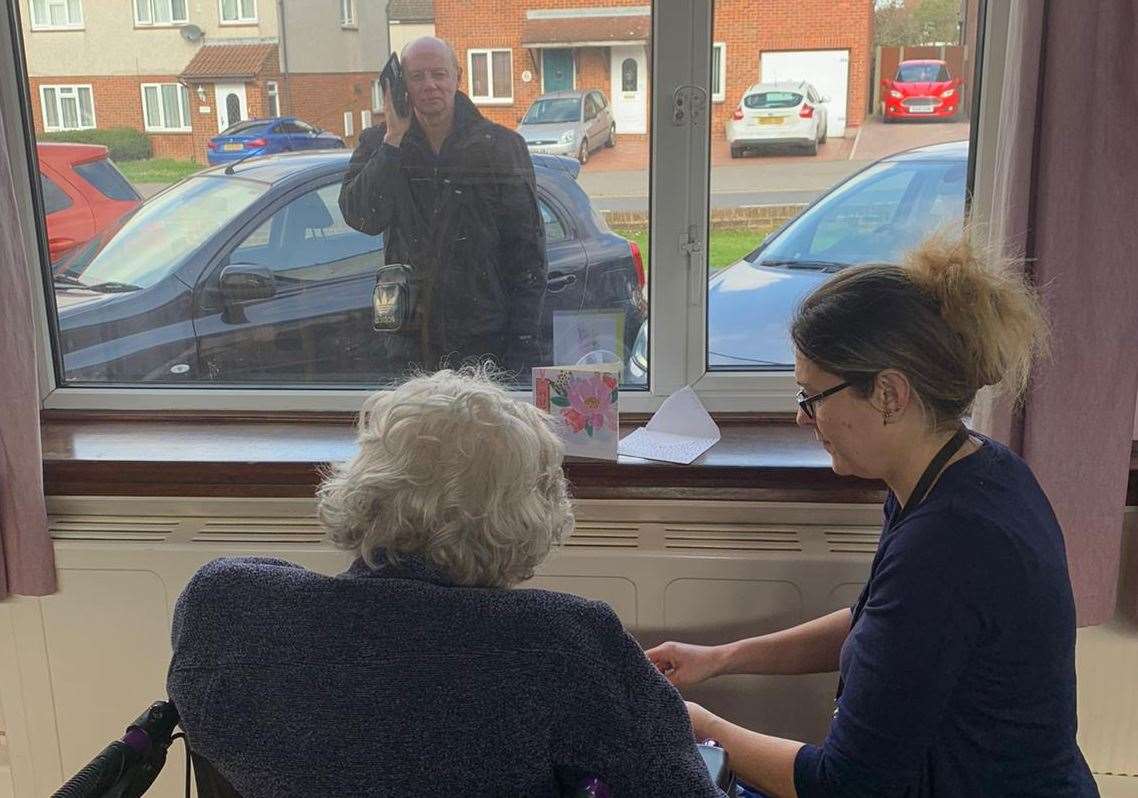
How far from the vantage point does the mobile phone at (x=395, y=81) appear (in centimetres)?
208

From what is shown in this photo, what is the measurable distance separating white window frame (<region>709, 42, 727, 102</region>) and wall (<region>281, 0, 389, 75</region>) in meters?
0.66

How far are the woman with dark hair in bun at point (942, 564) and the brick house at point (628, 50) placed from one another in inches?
34.2

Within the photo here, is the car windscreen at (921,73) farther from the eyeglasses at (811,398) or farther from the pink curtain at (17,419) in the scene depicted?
the pink curtain at (17,419)

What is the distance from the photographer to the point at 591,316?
2.20 meters

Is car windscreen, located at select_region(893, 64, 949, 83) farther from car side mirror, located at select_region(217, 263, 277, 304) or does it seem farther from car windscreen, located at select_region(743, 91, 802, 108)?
car side mirror, located at select_region(217, 263, 277, 304)

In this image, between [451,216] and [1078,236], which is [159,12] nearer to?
[451,216]

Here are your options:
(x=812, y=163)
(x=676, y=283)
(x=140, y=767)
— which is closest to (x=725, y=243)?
(x=676, y=283)

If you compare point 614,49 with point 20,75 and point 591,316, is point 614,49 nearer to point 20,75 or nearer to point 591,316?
point 591,316

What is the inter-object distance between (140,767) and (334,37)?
1469 mm

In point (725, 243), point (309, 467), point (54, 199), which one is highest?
point (54, 199)

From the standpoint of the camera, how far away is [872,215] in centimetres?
211

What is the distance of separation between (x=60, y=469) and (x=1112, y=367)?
190 centimetres

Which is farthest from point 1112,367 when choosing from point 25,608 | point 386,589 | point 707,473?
point 25,608

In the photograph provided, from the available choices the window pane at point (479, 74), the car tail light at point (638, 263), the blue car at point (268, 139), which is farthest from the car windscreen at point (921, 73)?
the blue car at point (268, 139)
